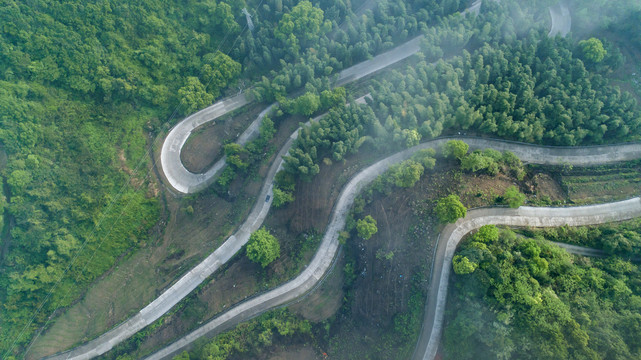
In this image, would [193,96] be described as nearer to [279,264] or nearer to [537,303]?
[279,264]

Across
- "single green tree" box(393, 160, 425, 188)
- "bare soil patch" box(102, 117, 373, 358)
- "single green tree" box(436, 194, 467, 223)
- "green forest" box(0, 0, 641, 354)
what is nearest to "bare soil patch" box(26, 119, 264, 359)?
"green forest" box(0, 0, 641, 354)

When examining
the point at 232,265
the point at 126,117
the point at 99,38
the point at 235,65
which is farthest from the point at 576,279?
the point at 99,38

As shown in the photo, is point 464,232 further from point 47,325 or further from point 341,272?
point 47,325

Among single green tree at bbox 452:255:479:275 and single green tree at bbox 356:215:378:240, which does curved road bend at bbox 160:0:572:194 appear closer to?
single green tree at bbox 356:215:378:240

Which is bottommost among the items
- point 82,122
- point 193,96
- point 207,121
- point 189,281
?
point 189,281

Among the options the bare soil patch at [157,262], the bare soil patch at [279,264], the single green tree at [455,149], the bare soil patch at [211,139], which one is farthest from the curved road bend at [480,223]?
the bare soil patch at [211,139]

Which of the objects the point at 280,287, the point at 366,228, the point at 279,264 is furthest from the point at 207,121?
the point at 366,228

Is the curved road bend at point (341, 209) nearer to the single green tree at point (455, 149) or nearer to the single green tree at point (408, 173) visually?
the single green tree at point (455, 149)
